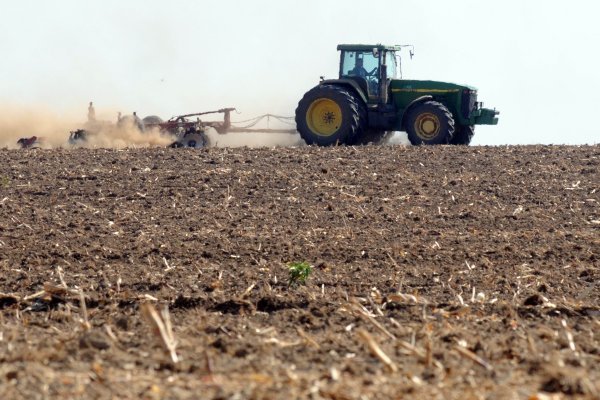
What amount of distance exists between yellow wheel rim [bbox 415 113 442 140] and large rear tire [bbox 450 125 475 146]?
4.04ft

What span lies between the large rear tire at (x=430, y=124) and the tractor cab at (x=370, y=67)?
0.89 m

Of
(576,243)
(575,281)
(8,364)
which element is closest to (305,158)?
(576,243)

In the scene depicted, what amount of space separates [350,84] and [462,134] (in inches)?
102

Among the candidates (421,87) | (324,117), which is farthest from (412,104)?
(324,117)

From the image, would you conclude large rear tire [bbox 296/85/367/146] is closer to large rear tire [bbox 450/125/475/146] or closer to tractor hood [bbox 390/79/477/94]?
tractor hood [bbox 390/79/477/94]

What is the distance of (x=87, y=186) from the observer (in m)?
15.6

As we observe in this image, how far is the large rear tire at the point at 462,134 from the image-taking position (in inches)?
923

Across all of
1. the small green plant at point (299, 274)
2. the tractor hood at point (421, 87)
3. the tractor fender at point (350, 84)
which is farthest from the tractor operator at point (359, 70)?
the small green plant at point (299, 274)

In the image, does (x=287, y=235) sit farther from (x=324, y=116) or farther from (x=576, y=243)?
(x=324, y=116)

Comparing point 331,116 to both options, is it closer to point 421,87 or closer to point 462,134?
point 421,87

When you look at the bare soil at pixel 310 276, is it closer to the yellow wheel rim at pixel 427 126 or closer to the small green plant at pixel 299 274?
the small green plant at pixel 299 274

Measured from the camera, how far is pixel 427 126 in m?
22.3

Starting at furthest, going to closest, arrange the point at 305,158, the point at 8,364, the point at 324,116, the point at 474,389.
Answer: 1. the point at 324,116
2. the point at 305,158
3. the point at 8,364
4. the point at 474,389

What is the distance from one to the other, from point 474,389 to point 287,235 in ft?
22.3
